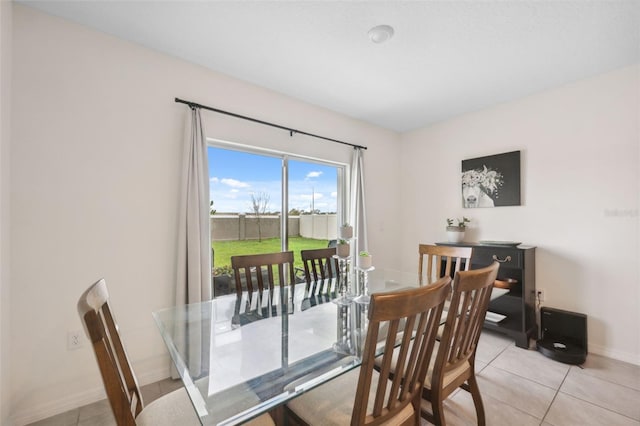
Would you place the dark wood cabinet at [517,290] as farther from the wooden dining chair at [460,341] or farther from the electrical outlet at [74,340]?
the electrical outlet at [74,340]

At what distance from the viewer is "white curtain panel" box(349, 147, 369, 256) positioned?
3.61 meters

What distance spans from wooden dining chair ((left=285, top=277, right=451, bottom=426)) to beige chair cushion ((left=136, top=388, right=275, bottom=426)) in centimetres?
17

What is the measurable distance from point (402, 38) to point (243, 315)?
226cm

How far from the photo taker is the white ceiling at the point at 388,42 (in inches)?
70.7

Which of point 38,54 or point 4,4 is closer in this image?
point 4,4

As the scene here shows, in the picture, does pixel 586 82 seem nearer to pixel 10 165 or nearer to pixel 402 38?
pixel 402 38

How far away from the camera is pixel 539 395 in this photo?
6.44 ft

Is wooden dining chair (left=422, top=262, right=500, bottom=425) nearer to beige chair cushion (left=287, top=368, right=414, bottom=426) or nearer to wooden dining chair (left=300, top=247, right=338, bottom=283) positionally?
beige chair cushion (left=287, top=368, right=414, bottom=426)

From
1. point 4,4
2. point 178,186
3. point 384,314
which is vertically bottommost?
point 384,314

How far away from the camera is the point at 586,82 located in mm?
2672

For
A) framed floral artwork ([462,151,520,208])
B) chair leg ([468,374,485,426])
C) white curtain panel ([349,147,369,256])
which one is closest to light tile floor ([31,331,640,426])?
chair leg ([468,374,485,426])

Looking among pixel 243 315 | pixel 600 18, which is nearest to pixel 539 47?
pixel 600 18

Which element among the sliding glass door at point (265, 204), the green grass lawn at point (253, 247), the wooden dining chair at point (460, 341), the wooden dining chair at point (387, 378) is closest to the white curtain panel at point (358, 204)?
the sliding glass door at point (265, 204)

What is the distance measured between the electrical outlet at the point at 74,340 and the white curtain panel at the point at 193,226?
0.62 metres
